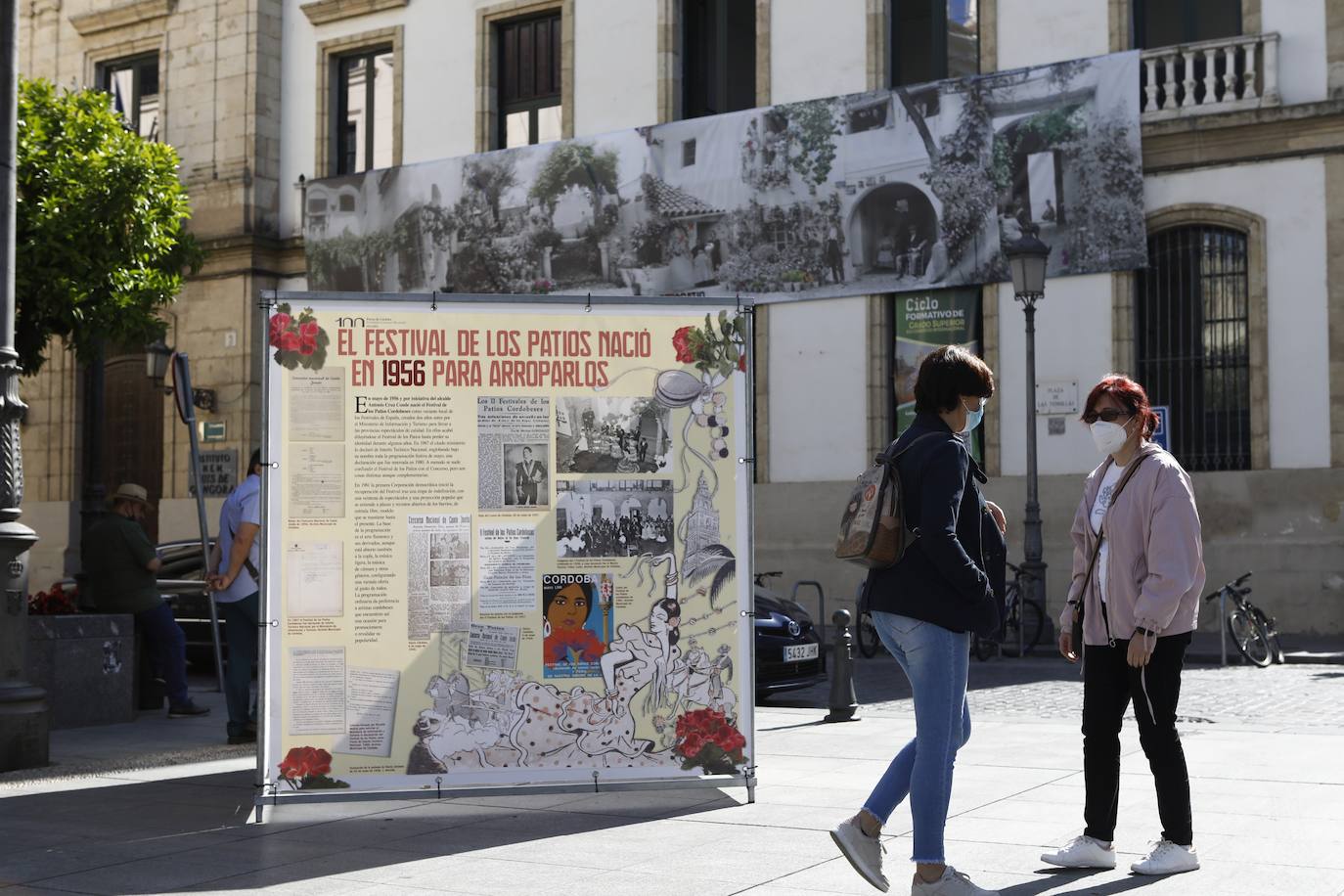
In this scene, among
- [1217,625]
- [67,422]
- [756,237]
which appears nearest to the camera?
[1217,625]

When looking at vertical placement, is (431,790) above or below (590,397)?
below

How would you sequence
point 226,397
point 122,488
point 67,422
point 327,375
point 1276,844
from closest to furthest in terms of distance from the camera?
point 1276,844
point 327,375
point 122,488
point 226,397
point 67,422

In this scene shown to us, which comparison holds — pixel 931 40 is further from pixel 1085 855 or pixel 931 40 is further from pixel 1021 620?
pixel 1085 855

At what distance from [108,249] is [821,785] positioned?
28.2 feet

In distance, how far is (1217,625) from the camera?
1948 cm

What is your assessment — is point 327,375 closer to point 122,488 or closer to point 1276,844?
point 1276,844

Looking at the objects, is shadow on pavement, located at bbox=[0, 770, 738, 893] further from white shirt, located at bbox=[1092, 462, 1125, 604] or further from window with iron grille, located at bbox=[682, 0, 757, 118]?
window with iron grille, located at bbox=[682, 0, 757, 118]

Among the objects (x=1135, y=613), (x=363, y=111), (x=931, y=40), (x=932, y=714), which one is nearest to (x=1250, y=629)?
(x=931, y=40)

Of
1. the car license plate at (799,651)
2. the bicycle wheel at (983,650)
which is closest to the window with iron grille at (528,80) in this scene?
the bicycle wheel at (983,650)

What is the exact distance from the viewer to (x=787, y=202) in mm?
23062

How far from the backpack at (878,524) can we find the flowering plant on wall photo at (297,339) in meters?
2.97

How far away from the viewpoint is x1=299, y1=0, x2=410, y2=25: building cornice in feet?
89.8

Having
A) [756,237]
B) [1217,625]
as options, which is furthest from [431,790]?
[756,237]

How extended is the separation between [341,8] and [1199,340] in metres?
15.3
